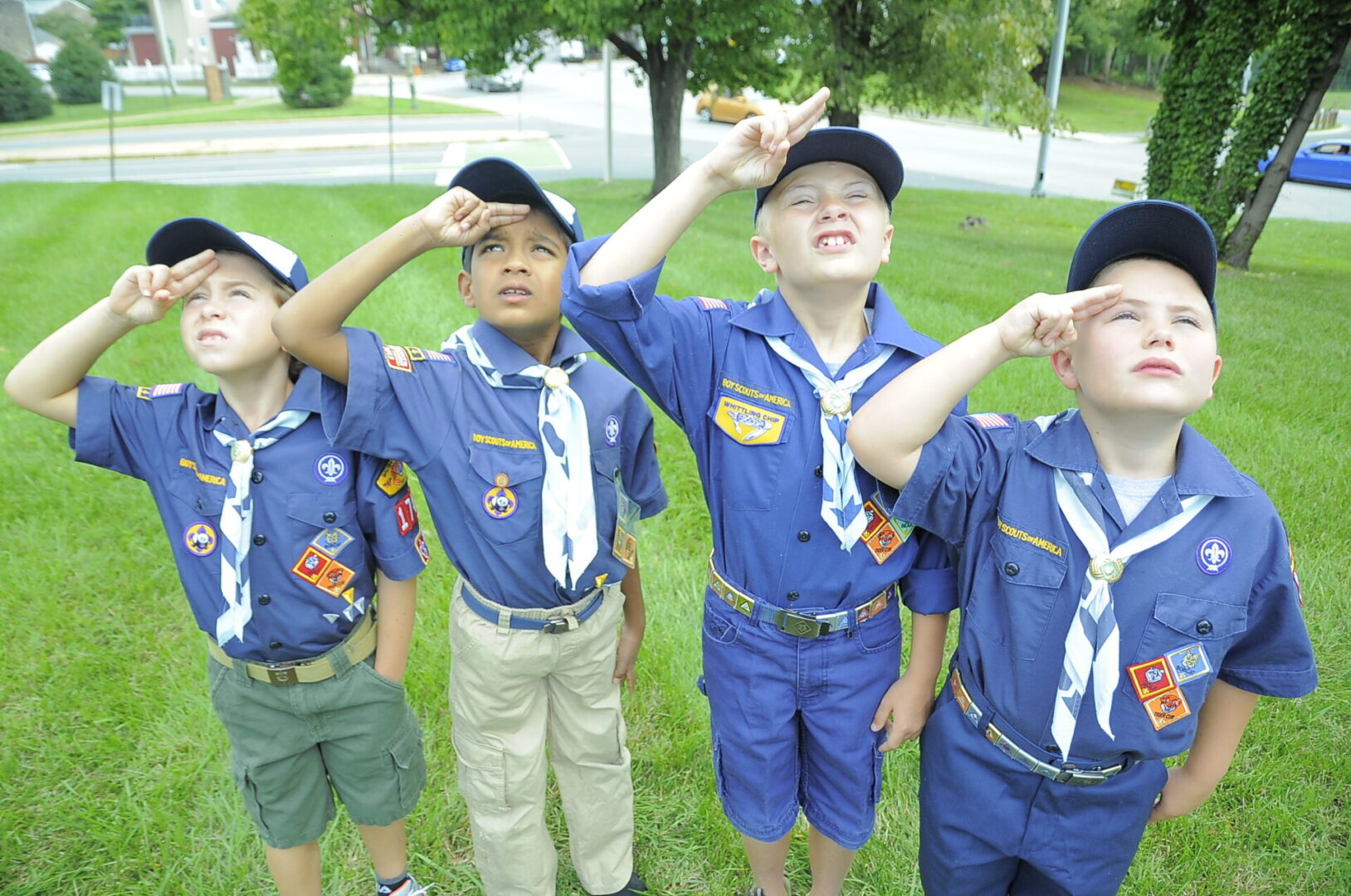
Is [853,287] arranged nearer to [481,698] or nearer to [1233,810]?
[481,698]

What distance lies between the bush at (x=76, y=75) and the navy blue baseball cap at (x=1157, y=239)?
45883 millimetres

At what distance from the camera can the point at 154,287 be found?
1.96 metres

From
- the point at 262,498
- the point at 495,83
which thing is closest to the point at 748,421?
the point at 262,498

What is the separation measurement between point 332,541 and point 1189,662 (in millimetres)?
1901

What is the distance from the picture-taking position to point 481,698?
2.27m

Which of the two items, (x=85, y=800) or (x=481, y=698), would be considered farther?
(x=85, y=800)

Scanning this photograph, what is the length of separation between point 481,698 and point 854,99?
45.7ft

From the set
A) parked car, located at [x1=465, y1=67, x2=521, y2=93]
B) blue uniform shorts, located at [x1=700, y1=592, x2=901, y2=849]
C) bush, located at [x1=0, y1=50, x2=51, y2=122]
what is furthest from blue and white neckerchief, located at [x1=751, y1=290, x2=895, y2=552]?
bush, located at [x1=0, y1=50, x2=51, y2=122]

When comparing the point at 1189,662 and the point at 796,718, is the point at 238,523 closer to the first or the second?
the point at 796,718

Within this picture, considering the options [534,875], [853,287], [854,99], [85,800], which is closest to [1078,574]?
[853,287]

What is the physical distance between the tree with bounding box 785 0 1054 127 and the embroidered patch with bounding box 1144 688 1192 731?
13.4m

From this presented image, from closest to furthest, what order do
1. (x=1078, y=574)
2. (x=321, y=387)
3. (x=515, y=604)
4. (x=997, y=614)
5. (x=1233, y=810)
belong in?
(x=1078, y=574), (x=997, y=614), (x=321, y=387), (x=515, y=604), (x=1233, y=810)

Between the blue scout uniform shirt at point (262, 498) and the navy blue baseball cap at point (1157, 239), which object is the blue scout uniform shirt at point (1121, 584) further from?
the blue scout uniform shirt at point (262, 498)

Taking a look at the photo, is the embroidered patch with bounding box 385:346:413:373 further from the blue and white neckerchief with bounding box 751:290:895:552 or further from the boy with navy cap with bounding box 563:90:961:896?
the blue and white neckerchief with bounding box 751:290:895:552
